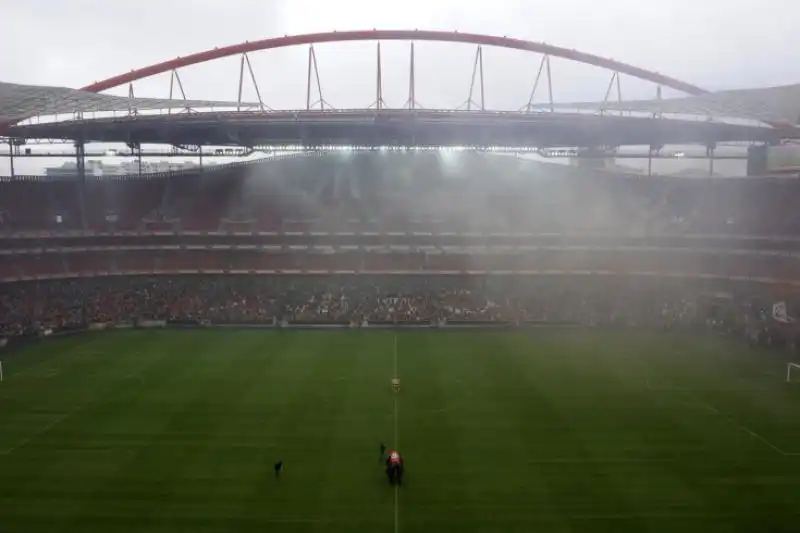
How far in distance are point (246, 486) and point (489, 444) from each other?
6.85m

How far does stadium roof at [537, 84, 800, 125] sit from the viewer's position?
113 ft

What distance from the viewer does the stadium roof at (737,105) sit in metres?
34.4

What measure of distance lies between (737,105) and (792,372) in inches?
622

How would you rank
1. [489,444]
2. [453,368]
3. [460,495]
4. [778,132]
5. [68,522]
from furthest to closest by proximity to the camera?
[778,132] < [453,368] < [489,444] < [460,495] < [68,522]

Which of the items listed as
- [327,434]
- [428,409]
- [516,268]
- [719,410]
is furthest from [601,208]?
[327,434]

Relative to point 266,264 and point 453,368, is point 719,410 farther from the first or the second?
point 266,264

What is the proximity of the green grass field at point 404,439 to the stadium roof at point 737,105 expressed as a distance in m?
12.9

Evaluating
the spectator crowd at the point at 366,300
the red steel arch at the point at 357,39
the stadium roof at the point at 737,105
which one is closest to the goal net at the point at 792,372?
the spectator crowd at the point at 366,300

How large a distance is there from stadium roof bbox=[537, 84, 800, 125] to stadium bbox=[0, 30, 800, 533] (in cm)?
22

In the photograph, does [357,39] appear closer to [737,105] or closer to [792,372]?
[737,105]

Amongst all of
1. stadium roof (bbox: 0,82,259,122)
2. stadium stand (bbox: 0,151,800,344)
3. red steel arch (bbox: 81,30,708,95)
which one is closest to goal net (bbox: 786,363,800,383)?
stadium stand (bbox: 0,151,800,344)

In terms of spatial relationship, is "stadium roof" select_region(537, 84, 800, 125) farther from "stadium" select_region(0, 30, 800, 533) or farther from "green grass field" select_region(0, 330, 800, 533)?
"green grass field" select_region(0, 330, 800, 533)

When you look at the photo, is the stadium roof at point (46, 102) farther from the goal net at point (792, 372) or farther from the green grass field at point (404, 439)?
the goal net at point (792, 372)

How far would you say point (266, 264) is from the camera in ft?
136
